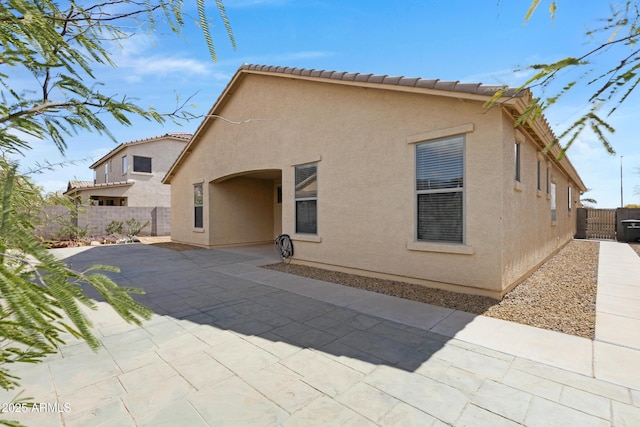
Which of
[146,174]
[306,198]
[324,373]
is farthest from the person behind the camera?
[146,174]

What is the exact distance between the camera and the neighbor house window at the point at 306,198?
841 centimetres

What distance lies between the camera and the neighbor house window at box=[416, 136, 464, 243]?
18.8 ft

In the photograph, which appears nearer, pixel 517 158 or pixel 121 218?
pixel 517 158

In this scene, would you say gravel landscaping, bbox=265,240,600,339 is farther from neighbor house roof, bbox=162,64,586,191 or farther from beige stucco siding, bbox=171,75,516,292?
neighbor house roof, bbox=162,64,586,191

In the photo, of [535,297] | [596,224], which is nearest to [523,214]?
[535,297]

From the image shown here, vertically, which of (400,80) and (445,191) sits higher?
(400,80)

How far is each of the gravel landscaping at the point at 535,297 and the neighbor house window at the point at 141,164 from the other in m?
18.5

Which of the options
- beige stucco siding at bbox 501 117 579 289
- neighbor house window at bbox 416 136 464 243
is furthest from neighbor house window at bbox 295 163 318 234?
beige stucco siding at bbox 501 117 579 289

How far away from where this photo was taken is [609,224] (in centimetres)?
1811

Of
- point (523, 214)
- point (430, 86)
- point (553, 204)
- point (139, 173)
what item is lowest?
point (523, 214)

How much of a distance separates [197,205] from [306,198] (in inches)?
280

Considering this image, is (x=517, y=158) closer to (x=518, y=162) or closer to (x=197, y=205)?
(x=518, y=162)

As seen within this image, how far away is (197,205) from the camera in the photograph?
535 inches

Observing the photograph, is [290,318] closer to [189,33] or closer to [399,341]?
[399,341]
